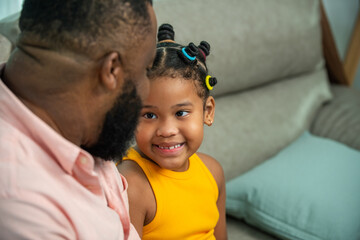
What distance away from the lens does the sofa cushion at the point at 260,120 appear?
6.18 feet

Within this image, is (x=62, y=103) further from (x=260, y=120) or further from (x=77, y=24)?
(x=260, y=120)

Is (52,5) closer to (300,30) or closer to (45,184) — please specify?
(45,184)

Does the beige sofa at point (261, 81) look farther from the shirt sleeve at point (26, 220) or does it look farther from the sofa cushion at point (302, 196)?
the shirt sleeve at point (26, 220)

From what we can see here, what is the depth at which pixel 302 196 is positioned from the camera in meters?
1.67

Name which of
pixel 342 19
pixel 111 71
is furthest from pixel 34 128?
pixel 342 19

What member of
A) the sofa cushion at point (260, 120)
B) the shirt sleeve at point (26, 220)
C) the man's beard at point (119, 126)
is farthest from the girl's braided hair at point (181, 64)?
the sofa cushion at point (260, 120)

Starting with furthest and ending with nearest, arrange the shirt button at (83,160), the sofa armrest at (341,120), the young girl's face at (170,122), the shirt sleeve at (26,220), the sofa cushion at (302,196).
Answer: the sofa armrest at (341,120), the sofa cushion at (302,196), the young girl's face at (170,122), the shirt button at (83,160), the shirt sleeve at (26,220)

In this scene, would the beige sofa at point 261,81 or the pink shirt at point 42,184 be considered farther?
the beige sofa at point 261,81

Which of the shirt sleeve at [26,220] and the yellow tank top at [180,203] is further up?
the shirt sleeve at [26,220]

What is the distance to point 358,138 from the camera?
217 cm

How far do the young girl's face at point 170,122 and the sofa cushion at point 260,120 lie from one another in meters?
0.59

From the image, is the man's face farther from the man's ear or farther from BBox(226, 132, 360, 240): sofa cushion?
BBox(226, 132, 360, 240): sofa cushion

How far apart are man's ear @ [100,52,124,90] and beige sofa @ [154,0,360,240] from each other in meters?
0.85

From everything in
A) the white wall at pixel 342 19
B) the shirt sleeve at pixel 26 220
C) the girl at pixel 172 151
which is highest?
the shirt sleeve at pixel 26 220
